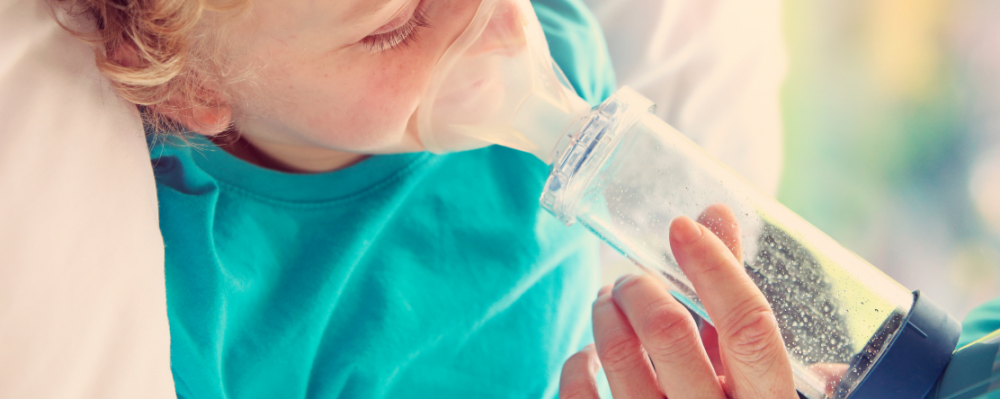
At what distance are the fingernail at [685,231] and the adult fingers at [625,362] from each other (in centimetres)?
16

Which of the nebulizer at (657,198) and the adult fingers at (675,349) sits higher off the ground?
the nebulizer at (657,198)

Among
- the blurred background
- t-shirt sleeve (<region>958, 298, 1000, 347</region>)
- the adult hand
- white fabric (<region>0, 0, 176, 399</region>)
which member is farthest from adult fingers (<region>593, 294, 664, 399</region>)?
the blurred background

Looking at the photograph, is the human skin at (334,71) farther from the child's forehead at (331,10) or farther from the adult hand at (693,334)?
the adult hand at (693,334)

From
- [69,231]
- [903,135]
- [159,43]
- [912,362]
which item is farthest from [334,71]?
[903,135]

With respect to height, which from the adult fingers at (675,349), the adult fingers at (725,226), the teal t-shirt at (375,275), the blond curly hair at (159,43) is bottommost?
the teal t-shirt at (375,275)

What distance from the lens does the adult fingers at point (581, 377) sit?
67 centimetres

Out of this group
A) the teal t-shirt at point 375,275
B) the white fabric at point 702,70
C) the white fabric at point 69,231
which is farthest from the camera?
the white fabric at point 702,70

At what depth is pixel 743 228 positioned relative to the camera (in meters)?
0.57

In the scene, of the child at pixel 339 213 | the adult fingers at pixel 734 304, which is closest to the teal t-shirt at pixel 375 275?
the child at pixel 339 213

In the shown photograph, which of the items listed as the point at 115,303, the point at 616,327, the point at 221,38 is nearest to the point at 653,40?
the point at 616,327

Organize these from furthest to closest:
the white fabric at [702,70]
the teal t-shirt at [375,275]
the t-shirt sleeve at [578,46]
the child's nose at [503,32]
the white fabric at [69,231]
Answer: the white fabric at [702,70] → the t-shirt sleeve at [578,46] → the teal t-shirt at [375,275] → the child's nose at [503,32] → the white fabric at [69,231]

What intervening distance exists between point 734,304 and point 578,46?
20.1 inches

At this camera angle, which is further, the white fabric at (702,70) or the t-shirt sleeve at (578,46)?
the white fabric at (702,70)

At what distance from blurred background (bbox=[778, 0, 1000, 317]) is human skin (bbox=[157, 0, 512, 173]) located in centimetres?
80
